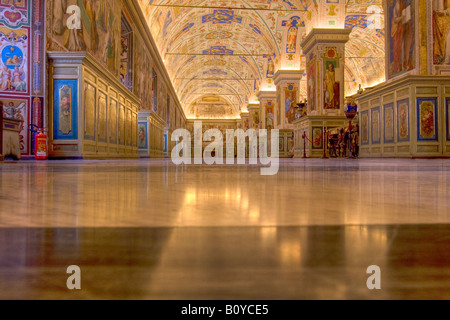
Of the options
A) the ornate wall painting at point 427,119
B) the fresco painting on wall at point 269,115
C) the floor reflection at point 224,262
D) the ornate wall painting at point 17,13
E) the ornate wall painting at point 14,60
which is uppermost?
the fresco painting on wall at point 269,115

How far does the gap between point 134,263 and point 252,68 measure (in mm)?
35092

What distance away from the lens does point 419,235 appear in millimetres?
403

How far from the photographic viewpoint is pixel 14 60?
7.60 m

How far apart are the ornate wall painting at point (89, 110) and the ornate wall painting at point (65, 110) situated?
0.31 m

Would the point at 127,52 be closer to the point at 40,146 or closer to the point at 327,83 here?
the point at 40,146

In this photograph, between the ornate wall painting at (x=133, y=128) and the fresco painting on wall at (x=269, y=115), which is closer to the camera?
the ornate wall painting at (x=133, y=128)

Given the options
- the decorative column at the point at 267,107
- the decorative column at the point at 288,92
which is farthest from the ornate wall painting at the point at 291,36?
the decorative column at the point at 267,107

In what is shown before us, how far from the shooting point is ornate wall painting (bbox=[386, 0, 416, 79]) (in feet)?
30.1

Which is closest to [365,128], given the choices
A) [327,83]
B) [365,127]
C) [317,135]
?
[365,127]

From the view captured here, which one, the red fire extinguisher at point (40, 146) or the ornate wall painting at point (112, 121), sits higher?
the ornate wall painting at point (112, 121)

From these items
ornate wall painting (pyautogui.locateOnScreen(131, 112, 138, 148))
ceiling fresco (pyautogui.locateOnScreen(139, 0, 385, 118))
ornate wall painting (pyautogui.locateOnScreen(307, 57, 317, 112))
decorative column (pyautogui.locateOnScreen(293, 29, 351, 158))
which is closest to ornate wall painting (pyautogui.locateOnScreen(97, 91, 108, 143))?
ornate wall painting (pyautogui.locateOnScreen(131, 112, 138, 148))

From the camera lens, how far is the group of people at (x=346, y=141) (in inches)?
504

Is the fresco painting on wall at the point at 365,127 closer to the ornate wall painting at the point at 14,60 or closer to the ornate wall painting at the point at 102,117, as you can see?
the ornate wall painting at the point at 102,117

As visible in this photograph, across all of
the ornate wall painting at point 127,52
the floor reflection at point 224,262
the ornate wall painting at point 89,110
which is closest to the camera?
the floor reflection at point 224,262
